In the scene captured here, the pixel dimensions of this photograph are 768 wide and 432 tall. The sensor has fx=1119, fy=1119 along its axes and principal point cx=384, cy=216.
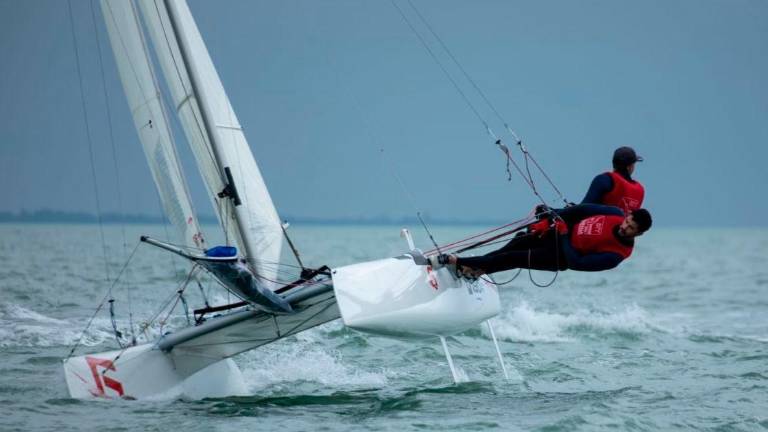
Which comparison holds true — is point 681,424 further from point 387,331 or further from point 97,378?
point 97,378

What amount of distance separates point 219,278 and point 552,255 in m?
2.19

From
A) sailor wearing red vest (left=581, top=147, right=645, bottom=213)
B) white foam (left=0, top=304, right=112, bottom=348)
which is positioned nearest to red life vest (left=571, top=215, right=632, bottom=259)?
sailor wearing red vest (left=581, top=147, right=645, bottom=213)

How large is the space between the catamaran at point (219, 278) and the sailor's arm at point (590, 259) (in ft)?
2.83

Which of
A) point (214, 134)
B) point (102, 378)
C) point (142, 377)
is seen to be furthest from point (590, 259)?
point (102, 378)

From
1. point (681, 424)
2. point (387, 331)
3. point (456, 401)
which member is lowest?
point (681, 424)

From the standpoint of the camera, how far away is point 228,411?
7254 mm

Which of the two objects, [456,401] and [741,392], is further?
[741,392]

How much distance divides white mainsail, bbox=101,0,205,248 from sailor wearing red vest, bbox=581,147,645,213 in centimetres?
295

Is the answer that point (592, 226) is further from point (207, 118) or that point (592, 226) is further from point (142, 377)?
point (142, 377)

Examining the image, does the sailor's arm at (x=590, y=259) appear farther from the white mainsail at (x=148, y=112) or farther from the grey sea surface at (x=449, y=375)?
the white mainsail at (x=148, y=112)

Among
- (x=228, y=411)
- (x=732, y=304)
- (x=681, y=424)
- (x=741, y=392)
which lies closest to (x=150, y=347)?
(x=228, y=411)

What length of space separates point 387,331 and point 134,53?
10.2 feet

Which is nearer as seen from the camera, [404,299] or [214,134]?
[404,299]

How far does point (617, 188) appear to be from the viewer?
7.27m
